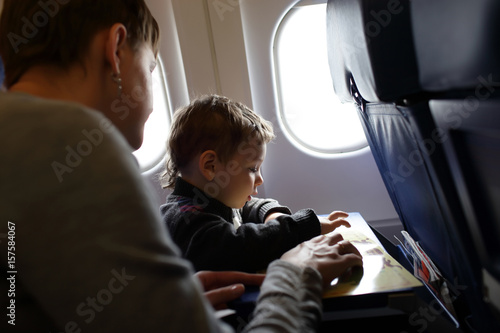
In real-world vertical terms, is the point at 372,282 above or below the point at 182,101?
below

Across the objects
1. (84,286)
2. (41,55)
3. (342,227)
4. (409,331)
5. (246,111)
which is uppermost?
(41,55)

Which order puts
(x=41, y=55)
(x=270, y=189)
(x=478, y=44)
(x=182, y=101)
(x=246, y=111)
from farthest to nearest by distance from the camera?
(x=270, y=189), (x=182, y=101), (x=246, y=111), (x=41, y=55), (x=478, y=44)

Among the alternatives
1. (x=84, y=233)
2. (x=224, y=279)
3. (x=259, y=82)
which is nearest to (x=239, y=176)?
(x=224, y=279)

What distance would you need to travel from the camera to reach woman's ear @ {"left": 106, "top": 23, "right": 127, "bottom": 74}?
718 millimetres

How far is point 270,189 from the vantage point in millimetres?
1779

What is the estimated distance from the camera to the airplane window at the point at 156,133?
1.74 m

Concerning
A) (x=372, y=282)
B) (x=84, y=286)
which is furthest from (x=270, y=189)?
(x=84, y=286)

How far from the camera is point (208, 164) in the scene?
47.9 inches

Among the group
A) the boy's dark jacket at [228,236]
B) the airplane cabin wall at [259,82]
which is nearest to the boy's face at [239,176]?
the boy's dark jacket at [228,236]

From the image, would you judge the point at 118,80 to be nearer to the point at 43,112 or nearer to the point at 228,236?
the point at 43,112

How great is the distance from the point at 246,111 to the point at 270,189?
555 millimetres

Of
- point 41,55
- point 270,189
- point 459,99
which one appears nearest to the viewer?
point 459,99

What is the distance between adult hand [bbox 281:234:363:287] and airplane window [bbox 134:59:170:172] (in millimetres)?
1051

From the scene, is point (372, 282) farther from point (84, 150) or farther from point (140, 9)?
point (140, 9)
